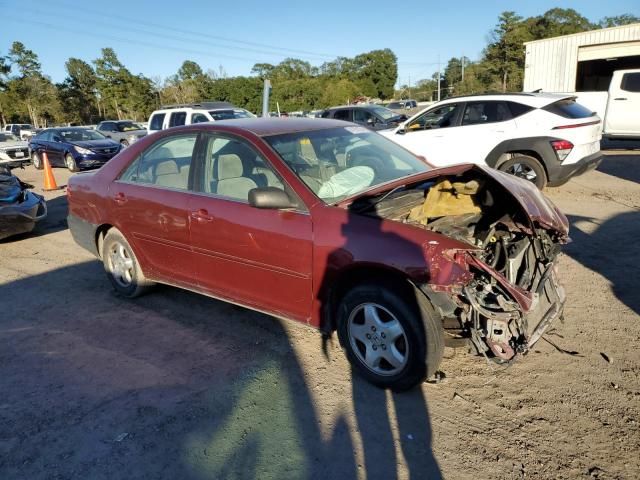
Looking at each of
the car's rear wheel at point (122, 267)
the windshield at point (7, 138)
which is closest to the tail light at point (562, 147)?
the car's rear wheel at point (122, 267)

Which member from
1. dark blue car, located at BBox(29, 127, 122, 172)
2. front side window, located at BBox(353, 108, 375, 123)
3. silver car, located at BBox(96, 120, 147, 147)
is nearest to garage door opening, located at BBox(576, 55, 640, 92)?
front side window, located at BBox(353, 108, 375, 123)

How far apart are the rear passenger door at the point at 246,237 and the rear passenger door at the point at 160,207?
178 mm

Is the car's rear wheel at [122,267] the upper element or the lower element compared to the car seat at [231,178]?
lower

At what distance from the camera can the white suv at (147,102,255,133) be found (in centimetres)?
1311

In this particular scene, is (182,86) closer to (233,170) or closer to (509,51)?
(509,51)

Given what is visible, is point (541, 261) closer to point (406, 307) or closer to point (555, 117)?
point (406, 307)

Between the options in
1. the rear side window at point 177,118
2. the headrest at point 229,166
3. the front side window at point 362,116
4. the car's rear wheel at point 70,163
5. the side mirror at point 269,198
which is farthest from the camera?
the car's rear wheel at point 70,163

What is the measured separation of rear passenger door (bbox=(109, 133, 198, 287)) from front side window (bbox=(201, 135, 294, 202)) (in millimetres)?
222

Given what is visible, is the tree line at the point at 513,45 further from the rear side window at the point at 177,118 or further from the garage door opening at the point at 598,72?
the rear side window at the point at 177,118

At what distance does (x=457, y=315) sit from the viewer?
115 inches

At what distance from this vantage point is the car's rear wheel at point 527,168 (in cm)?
783

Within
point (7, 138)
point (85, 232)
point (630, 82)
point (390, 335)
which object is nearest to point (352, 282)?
point (390, 335)

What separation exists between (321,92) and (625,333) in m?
68.9

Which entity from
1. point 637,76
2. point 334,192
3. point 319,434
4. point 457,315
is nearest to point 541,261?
point 457,315
